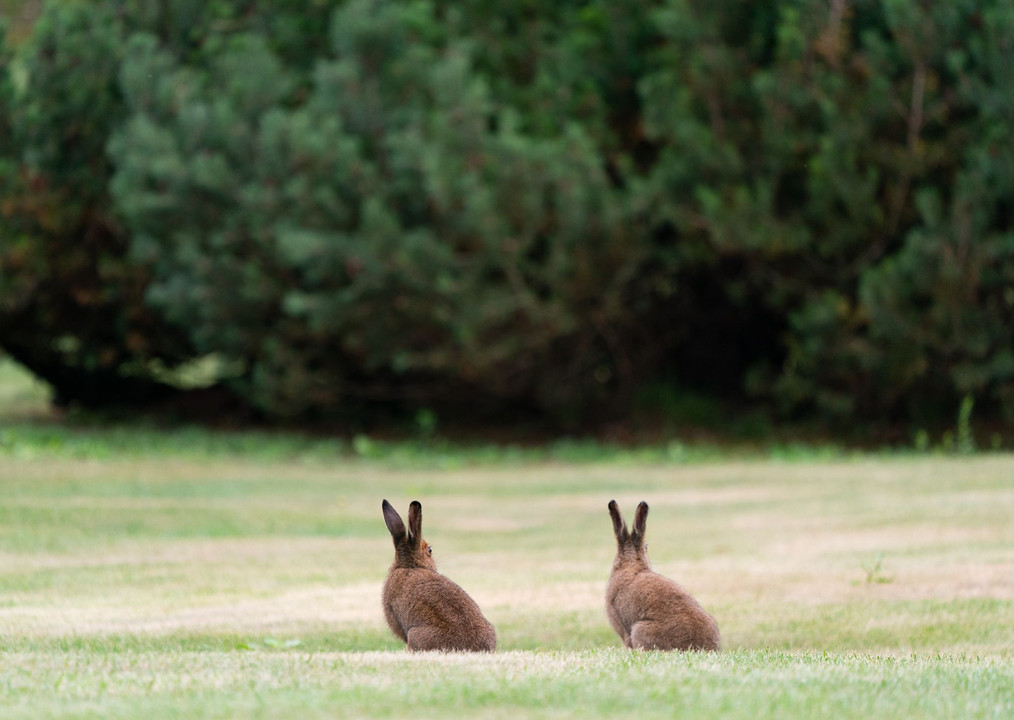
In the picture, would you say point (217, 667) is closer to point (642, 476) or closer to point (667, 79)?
point (642, 476)

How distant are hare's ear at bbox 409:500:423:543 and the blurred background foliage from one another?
33.1 ft

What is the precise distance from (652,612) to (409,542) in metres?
1.14

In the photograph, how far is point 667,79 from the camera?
17.5 m

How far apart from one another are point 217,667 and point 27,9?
752 inches

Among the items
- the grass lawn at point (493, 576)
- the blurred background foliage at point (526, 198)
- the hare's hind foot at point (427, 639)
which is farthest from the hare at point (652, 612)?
the blurred background foliage at point (526, 198)

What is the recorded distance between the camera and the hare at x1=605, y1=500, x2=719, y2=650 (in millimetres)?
6199

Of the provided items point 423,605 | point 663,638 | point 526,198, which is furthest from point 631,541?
point 526,198

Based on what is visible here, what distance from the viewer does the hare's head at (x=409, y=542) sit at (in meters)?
6.46

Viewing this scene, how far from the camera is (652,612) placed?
631 cm

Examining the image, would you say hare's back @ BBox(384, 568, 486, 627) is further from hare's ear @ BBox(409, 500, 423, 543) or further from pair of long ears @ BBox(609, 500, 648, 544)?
pair of long ears @ BBox(609, 500, 648, 544)

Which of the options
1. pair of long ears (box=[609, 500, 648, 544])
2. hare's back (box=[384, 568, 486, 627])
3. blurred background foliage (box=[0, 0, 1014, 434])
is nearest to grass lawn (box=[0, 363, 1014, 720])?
hare's back (box=[384, 568, 486, 627])

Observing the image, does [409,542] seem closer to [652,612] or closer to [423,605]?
[423,605]

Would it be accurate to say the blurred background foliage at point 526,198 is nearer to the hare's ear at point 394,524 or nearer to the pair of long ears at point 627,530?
the pair of long ears at point 627,530

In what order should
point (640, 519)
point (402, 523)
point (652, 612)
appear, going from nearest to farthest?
point (652, 612)
point (402, 523)
point (640, 519)
